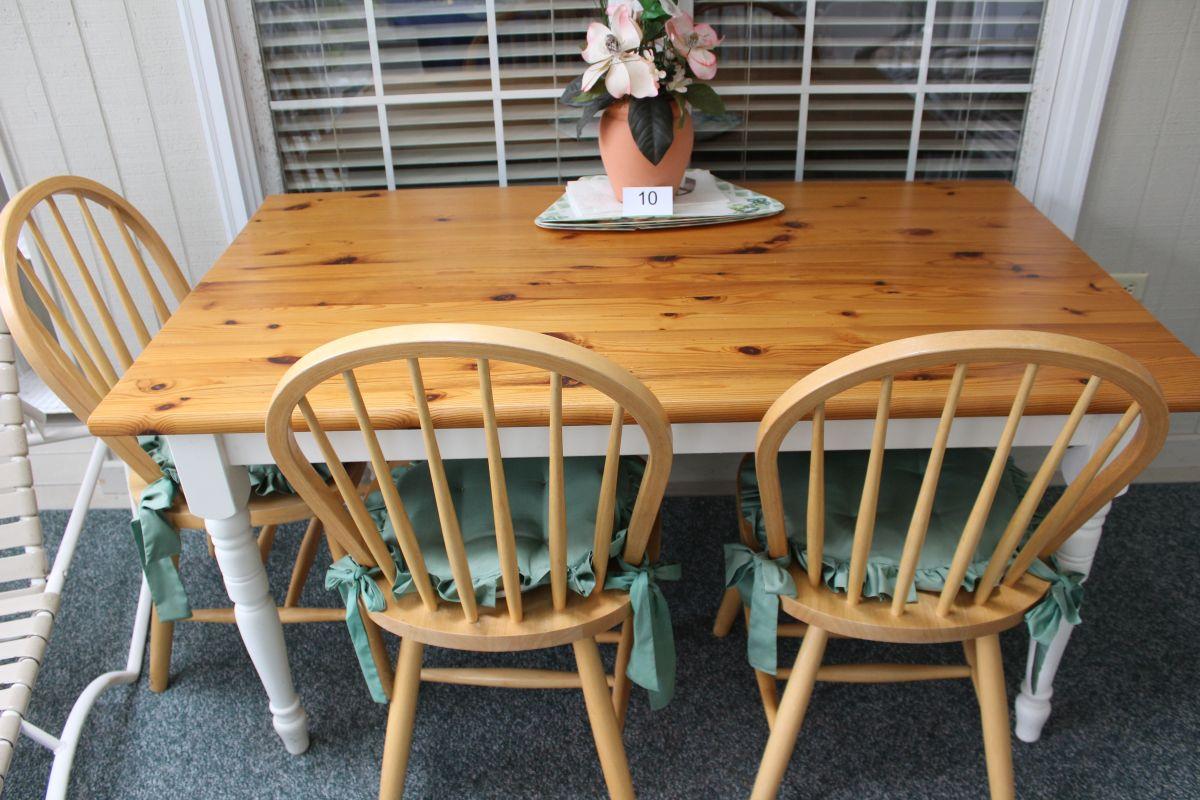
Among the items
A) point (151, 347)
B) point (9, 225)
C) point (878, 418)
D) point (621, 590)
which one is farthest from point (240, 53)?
point (878, 418)

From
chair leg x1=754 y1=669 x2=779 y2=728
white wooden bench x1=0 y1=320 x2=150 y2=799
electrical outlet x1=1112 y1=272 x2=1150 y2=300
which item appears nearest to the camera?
white wooden bench x1=0 y1=320 x2=150 y2=799

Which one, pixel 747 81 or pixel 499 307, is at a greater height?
pixel 747 81

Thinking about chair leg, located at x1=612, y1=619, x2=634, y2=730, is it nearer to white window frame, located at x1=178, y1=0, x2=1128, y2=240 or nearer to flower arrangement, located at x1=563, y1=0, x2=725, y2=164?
flower arrangement, located at x1=563, y1=0, x2=725, y2=164

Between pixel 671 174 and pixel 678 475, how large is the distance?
0.79 m

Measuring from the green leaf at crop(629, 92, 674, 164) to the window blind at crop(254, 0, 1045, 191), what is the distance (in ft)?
0.75

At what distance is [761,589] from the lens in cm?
121

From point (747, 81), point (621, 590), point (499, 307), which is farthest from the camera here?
point (747, 81)

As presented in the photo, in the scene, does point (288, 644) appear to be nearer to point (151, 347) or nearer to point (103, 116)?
point (151, 347)

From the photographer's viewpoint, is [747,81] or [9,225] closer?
[9,225]

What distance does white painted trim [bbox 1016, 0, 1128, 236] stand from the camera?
5.49 feet

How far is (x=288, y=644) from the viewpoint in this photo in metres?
1.75

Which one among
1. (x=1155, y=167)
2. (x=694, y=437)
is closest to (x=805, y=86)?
(x=1155, y=167)

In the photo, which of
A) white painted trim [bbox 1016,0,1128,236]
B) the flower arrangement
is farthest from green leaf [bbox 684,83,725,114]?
white painted trim [bbox 1016,0,1128,236]

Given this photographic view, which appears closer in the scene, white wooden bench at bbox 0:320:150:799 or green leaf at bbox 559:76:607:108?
white wooden bench at bbox 0:320:150:799
